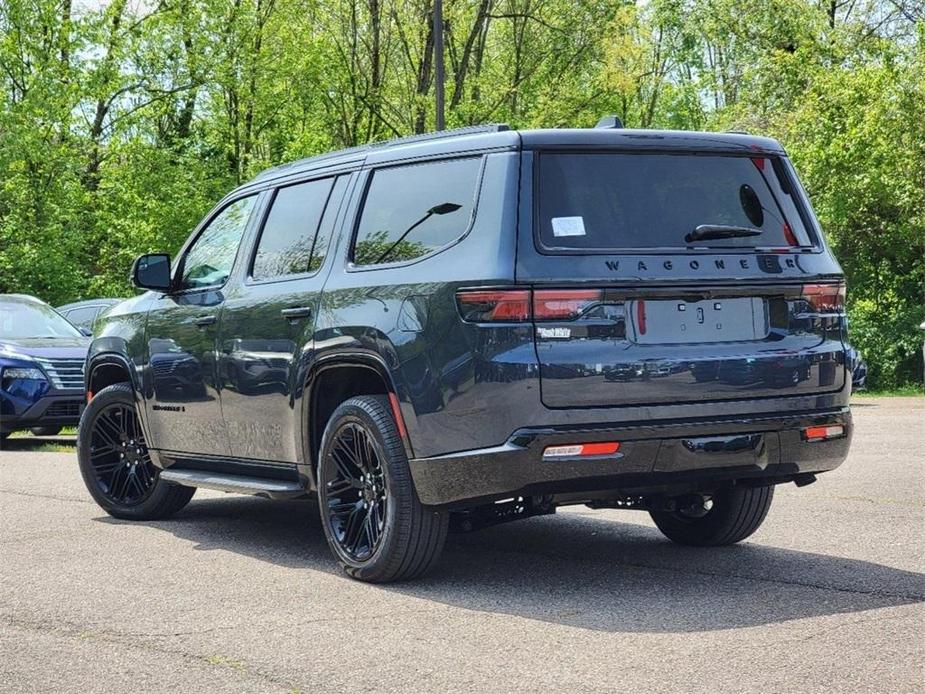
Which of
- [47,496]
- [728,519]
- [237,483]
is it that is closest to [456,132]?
[237,483]

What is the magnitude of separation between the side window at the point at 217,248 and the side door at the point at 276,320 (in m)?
→ 0.25

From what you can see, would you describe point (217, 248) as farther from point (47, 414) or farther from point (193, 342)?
point (47, 414)

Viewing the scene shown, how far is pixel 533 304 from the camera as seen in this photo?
231 inches

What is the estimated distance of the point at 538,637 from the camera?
539 centimetres

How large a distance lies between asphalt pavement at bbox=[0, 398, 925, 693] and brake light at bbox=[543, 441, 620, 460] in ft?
2.03

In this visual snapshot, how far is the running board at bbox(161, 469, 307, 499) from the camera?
7.20 metres

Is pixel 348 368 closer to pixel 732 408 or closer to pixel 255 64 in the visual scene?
pixel 732 408

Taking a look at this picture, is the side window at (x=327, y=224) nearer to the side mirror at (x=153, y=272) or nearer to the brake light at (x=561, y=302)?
the side mirror at (x=153, y=272)

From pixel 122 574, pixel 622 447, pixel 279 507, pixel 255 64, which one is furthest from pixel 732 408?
pixel 255 64

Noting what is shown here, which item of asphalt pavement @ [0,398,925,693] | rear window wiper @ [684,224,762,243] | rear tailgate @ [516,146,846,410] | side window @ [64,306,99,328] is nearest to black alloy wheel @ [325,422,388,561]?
asphalt pavement @ [0,398,925,693]

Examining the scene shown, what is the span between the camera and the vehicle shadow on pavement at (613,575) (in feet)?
19.1

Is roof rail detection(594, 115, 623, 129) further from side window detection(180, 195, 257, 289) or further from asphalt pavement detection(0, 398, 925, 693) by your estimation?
side window detection(180, 195, 257, 289)

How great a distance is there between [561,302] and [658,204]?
0.74 meters

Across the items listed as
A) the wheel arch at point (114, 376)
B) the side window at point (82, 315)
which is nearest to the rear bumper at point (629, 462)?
the wheel arch at point (114, 376)
